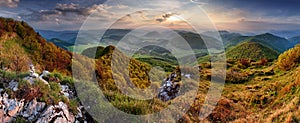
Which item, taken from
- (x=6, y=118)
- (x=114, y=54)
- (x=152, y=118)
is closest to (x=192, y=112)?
(x=152, y=118)

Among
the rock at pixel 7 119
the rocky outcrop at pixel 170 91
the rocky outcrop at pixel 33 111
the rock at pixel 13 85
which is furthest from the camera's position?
the rocky outcrop at pixel 170 91

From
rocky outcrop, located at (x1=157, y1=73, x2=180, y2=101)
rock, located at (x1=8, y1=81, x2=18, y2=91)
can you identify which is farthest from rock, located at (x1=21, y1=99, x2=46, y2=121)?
rocky outcrop, located at (x1=157, y1=73, x2=180, y2=101)

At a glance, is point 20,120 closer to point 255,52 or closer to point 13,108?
point 13,108

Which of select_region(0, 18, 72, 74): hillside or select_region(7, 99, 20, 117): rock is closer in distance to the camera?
select_region(7, 99, 20, 117): rock

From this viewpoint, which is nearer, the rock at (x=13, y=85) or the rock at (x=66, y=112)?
the rock at (x=66, y=112)

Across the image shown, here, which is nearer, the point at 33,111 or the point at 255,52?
the point at 33,111

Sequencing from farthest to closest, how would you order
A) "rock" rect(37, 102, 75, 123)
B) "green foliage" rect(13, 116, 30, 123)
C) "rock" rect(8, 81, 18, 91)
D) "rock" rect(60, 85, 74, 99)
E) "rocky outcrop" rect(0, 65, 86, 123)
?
"rock" rect(60, 85, 74, 99) → "rock" rect(8, 81, 18, 91) → "rock" rect(37, 102, 75, 123) → "rocky outcrop" rect(0, 65, 86, 123) → "green foliage" rect(13, 116, 30, 123)

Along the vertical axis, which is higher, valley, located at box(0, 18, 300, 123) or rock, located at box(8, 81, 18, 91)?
rock, located at box(8, 81, 18, 91)

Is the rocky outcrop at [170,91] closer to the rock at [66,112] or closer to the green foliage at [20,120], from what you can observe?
the rock at [66,112]

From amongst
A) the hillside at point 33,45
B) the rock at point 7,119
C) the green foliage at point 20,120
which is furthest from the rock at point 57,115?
the hillside at point 33,45

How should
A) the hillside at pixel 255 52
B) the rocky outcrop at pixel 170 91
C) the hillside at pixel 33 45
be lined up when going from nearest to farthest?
1. the rocky outcrop at pixel 170 91
2. the hillside at pixel 33 45
3. the hillside at pixel 255 52

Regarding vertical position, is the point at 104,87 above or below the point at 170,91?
above

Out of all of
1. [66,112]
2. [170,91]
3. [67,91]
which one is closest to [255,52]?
[170,91]

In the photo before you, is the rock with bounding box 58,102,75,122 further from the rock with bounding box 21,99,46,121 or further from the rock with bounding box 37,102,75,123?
the rock with bounding box 21,99,46,121
